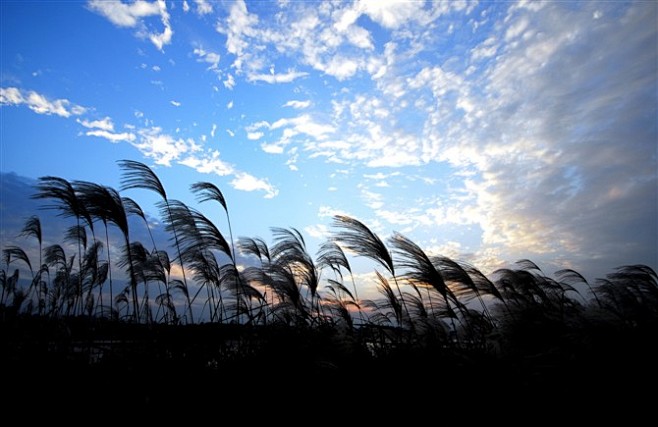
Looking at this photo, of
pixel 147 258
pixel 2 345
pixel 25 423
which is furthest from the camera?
pixel 147 258

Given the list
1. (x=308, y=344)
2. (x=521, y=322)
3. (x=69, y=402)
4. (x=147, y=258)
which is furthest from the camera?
(x=147, y=258)

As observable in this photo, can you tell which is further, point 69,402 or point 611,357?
point 611,357

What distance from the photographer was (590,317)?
3.46 m

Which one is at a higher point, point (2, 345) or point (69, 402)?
point (2, 345)

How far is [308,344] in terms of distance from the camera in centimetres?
371

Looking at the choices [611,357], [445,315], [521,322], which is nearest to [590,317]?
[611,357]

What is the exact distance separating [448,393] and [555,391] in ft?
2.73

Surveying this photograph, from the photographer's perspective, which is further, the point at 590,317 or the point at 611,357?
the point at 590,317

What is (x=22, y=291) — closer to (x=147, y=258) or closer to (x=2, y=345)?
(x=147, y=258)

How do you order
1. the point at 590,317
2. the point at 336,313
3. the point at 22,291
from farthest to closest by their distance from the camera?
A: the point at 22,291, the point at 336,313, the point at 590,317

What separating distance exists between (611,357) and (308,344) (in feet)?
9.49

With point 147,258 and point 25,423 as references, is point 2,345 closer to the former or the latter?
point 25,423

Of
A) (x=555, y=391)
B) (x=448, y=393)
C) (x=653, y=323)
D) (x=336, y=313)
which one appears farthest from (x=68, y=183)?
(x=653, y=323)

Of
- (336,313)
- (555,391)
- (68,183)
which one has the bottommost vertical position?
(555,391)
